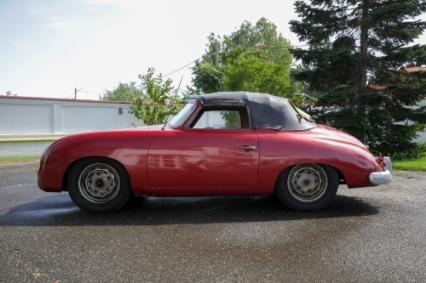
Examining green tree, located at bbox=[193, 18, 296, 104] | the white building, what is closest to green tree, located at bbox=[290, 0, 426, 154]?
green tree, located at bbox=[193, 18, 296, 104]

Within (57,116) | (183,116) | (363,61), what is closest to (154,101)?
(57,116)

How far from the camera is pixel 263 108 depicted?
517 centimetres

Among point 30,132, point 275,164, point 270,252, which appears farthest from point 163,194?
point 30,132

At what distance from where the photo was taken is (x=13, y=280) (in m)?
2.88

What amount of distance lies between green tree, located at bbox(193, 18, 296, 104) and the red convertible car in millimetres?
10783

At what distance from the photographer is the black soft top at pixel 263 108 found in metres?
5.11

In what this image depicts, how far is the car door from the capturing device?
4797 mm

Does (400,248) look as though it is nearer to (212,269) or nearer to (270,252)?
(270,252)

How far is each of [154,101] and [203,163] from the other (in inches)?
553

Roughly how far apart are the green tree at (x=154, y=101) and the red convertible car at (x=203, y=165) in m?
13.3

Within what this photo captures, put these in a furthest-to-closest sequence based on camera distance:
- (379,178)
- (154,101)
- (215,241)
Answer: (154,101)
(379,178)
(215,241)

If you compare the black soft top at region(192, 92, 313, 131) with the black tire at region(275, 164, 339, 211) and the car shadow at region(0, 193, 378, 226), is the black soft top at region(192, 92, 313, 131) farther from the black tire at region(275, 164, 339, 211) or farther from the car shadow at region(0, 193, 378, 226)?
the car shadow at region(0, 193, 378, 226)

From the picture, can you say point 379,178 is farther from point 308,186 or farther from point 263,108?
point 263,108

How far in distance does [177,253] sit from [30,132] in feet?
57.9
